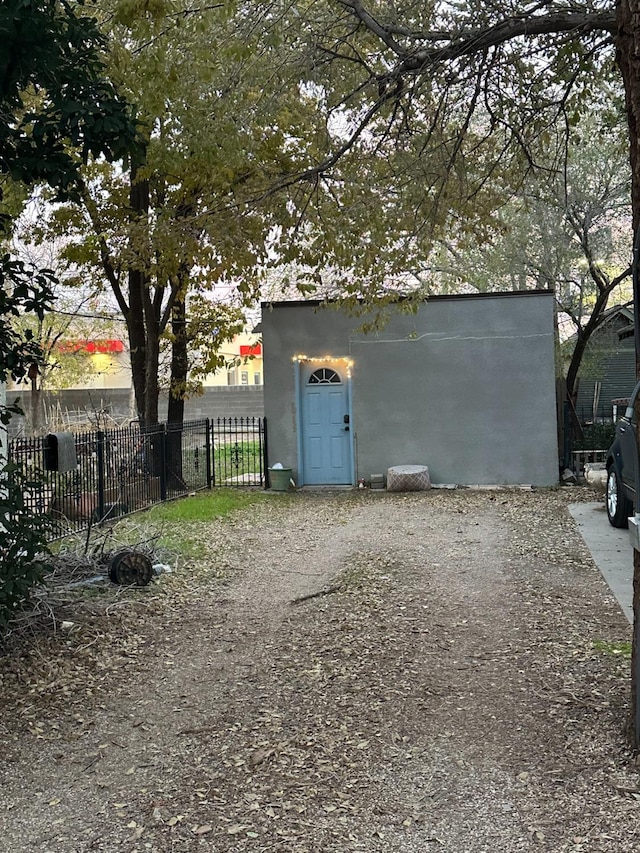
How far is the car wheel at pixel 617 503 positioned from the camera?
8266mm

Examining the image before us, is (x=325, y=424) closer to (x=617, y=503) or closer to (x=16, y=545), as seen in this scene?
(x=617, y=503)

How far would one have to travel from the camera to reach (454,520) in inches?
384

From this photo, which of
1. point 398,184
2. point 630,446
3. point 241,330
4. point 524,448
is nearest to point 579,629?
point 630,446

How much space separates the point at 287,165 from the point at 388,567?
263 inches

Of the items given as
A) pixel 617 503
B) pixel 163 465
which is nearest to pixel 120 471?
pixel 163 465

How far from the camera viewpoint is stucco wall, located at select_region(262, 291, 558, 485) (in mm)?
12531

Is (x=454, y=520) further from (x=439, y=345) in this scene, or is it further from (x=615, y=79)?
(x=615, y=79)

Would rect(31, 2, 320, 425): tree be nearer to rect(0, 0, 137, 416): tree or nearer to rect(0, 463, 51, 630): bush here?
rect(0, 0, 137, 416): tree

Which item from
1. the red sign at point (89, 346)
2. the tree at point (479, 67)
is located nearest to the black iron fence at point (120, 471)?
the tree at point (479, 67)

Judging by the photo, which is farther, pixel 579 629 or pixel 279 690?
pixel 579 629

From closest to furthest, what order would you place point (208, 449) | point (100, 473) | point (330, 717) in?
1. point (330, 717)
2. point (100, 473)
3. point (208, 449)

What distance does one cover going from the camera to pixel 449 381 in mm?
12734

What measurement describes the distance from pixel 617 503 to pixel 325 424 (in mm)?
5811

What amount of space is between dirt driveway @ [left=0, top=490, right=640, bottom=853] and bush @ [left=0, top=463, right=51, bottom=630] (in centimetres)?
49
